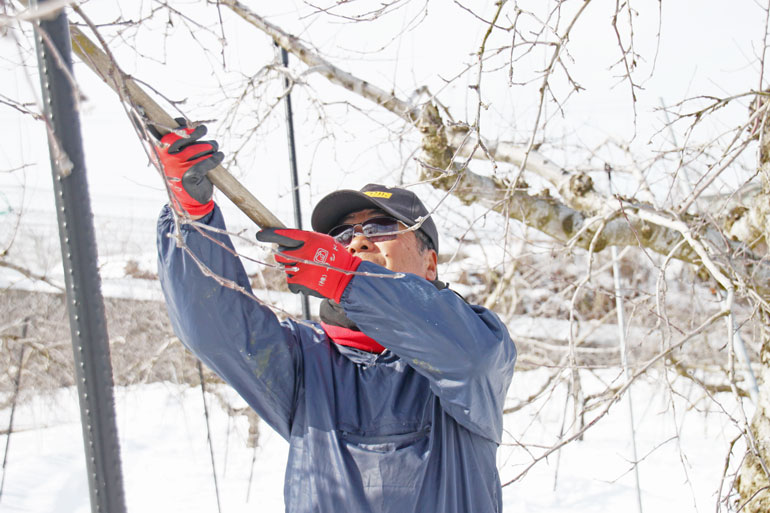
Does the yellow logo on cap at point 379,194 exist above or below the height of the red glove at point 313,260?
above

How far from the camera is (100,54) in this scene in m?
1.18

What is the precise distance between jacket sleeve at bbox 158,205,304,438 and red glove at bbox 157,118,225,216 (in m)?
0.09

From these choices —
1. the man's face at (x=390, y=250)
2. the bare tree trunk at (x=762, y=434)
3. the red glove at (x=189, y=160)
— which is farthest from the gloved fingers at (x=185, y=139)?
the bare tree trunk at (x=762, y=434)

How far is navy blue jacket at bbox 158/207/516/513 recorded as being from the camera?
1440 millimetres

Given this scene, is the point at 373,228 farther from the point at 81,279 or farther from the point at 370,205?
the point at 81,279

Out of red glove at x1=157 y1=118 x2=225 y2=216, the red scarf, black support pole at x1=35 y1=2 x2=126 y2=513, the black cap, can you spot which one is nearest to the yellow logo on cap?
the black cap

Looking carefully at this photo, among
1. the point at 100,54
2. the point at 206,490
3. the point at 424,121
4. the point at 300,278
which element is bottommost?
the point at 206,490

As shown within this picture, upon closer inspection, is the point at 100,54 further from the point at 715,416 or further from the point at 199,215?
the point at 715,416

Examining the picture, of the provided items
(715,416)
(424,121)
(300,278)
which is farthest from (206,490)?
(715,416)

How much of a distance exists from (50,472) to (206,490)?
4.66 ft

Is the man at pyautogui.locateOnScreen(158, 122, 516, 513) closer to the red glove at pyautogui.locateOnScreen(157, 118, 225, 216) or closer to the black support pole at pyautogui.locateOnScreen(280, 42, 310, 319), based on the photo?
the red glove at pyautogui.locateOnScreen(157, 118, 225, 216)

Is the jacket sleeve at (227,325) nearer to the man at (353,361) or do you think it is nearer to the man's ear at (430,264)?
the man at (353,361)

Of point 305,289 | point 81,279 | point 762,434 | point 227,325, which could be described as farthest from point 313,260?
point 762,434

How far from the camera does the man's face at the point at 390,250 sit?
180cm
